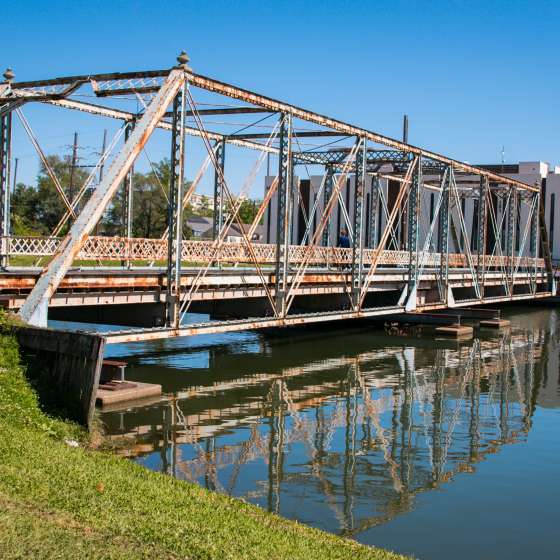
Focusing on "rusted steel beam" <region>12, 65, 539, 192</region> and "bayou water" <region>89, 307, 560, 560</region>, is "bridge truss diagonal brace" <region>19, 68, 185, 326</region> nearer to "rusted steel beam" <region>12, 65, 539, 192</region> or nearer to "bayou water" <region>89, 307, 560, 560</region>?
"rusted steel beam" <region>12, 65, 539, 192</region>

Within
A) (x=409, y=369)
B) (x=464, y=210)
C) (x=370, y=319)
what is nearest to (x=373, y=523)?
(x=409, y=369)

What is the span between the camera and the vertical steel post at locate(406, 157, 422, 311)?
3175cm

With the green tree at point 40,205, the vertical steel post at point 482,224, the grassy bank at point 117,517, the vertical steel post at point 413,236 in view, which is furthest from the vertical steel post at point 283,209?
the green tree at point 40,205

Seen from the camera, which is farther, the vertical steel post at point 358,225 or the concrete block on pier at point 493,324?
the concrete block on pier at point 493,324

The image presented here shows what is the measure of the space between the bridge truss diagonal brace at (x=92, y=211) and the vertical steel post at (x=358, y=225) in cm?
1032

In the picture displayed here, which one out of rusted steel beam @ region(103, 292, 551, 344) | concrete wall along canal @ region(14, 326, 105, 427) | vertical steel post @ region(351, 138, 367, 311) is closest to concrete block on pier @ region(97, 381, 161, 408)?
rusted steel beam @ region(103, 292, 551, 344)

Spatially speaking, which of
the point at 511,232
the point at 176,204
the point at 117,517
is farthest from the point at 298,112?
→ the point at 511,232

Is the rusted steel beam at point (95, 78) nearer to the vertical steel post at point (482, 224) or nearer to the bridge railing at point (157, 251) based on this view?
the bridge railing at point (157, 251)

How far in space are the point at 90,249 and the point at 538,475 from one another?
1039cm

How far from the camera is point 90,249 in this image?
1769cm

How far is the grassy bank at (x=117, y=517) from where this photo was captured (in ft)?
23.2

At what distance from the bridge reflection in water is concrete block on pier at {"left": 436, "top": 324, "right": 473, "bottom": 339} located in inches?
251

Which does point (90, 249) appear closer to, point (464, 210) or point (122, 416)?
point (122, 416)

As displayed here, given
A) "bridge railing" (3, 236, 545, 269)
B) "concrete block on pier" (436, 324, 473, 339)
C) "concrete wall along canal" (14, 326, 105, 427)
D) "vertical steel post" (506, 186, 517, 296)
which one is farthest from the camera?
"vertical steel post" (506, 186, 517, 296)
